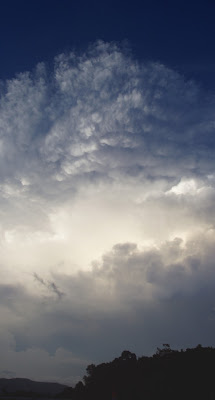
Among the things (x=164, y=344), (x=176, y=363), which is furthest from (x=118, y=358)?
(x=176, y=363)

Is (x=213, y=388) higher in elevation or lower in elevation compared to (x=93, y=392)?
higher

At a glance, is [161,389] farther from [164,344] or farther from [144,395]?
[164,344]

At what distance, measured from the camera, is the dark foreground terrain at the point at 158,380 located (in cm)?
5431

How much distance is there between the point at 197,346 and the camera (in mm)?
71875

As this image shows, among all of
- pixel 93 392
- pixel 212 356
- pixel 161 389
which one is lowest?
pixel 93 392

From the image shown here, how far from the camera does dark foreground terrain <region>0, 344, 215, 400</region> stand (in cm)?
5431

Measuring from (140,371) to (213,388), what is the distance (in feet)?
74.3

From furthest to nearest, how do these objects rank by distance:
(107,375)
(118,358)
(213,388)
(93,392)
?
1. (118,358)
2. (107,375)
3. (93,392)
4. (213,388)

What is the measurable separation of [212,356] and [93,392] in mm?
33380

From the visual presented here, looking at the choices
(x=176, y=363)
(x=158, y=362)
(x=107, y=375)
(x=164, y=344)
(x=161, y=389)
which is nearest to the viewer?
(x=161, y=389)

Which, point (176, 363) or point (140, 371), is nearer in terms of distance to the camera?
point (176, 363)

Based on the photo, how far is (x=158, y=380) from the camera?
60.2 metres

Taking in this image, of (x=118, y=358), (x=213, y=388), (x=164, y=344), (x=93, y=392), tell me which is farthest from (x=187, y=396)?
(x=118, y=358)

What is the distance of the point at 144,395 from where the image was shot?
190 ft
